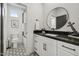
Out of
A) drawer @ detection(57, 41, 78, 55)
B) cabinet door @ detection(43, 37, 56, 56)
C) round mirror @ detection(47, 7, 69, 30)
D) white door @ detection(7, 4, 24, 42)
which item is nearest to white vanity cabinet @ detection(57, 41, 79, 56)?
drawer @ detection(57, 41, 78, 55)

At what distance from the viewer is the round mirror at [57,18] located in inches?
77.8

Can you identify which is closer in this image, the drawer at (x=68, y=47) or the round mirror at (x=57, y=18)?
the drawer at (x=68, y=47)

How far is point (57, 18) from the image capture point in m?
2.18

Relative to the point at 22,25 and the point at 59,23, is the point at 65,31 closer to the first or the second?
the point at 59,23

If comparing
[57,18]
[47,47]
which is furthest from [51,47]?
[57,18]

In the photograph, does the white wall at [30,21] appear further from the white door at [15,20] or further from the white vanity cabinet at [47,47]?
the white vanity cabinet at [47,47]

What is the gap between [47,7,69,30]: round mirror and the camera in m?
1.98

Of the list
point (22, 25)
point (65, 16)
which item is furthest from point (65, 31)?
point (22, 25)

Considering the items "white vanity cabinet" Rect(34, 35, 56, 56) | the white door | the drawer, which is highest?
the white door

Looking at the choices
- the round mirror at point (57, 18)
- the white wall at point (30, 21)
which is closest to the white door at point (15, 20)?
the white wall at point (30, 21)

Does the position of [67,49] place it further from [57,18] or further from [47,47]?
[57,18]

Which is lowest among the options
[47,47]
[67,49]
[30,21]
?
[47,47]

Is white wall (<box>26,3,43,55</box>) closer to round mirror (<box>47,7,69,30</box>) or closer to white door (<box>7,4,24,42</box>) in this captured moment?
white door (<box>7,4,24,42</box>)

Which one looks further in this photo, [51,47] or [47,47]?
[47,47]
